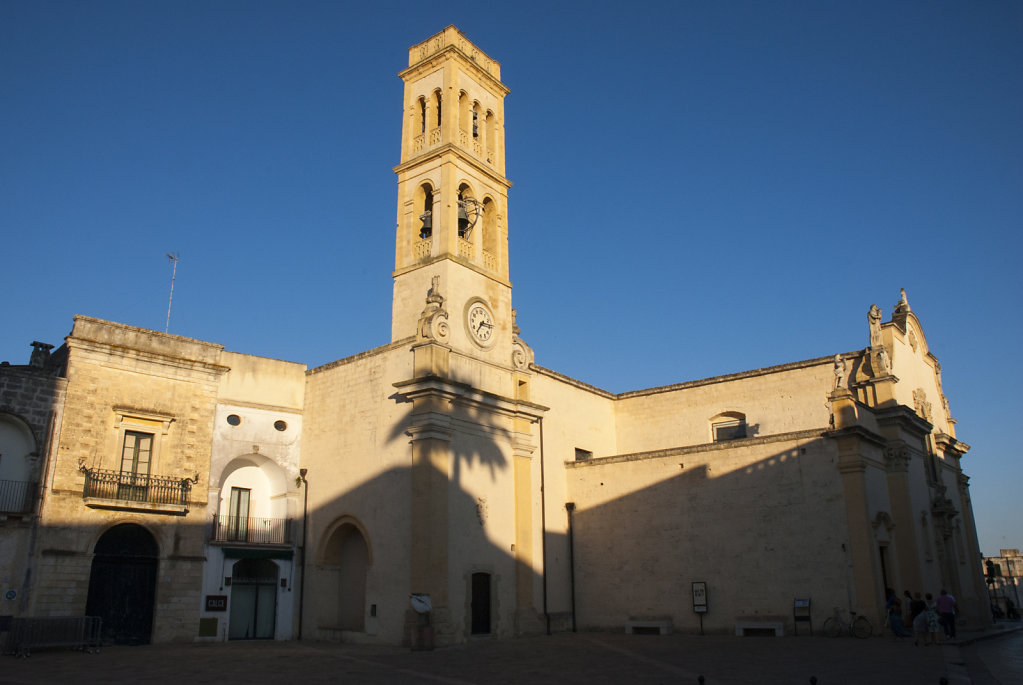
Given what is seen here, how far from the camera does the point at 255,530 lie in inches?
1053

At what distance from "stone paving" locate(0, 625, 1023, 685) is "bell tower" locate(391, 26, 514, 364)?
954cm

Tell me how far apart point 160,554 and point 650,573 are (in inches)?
595

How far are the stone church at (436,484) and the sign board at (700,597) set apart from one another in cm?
5

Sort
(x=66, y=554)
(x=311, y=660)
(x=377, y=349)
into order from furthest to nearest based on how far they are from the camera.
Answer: (x=377, y=349) → (x=66, y=554) → (x=311, y=660)

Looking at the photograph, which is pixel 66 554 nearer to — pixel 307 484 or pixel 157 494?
pixel 157 494

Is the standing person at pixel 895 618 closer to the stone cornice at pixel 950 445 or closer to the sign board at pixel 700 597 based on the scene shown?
the sign board at pixel 700 597

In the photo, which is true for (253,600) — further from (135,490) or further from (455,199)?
(455,199)

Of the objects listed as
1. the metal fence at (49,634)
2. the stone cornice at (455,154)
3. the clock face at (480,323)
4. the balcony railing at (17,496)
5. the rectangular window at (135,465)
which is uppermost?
the stone cornice at (455,154)

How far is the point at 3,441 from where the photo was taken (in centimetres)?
2250

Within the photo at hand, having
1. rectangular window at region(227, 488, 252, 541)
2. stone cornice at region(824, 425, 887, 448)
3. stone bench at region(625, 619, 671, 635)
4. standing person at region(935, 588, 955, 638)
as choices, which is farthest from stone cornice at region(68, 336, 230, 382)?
standing person at region(935, 588, 955, 638)

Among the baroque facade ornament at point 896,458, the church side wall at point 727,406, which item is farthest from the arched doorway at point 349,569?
the baroque facade ornament at point 896,458

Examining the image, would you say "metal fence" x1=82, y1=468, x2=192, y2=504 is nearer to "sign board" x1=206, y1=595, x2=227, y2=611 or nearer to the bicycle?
"sign board" x1=206, y1=595, x2=227, y2=611

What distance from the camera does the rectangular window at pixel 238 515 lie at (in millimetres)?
26312

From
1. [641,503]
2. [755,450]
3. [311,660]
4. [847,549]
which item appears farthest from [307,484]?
[847,549]
